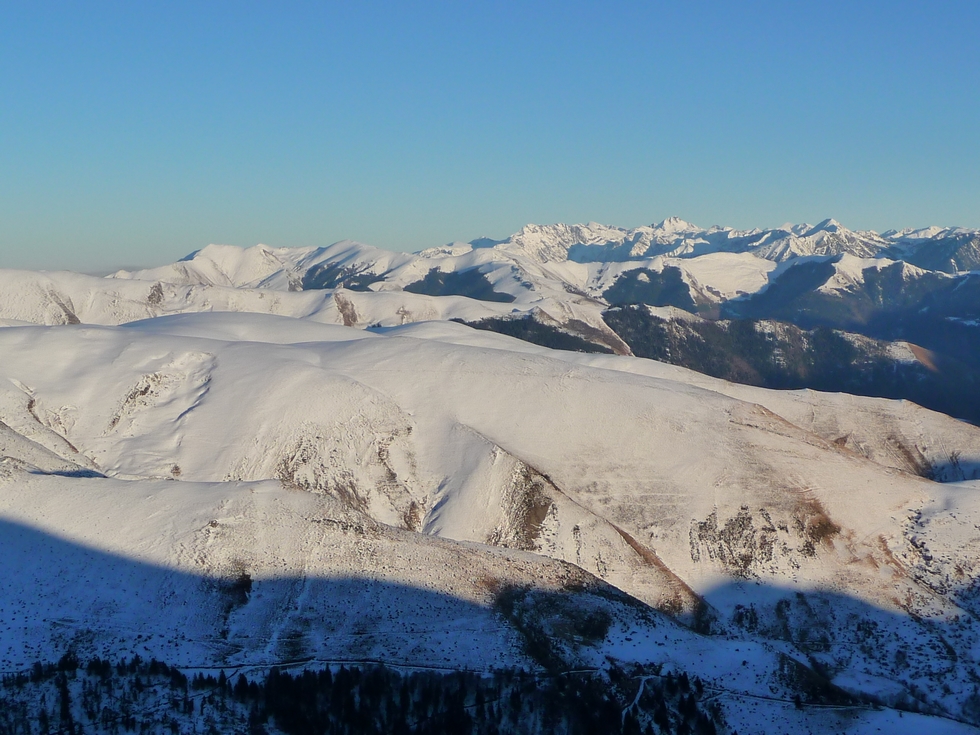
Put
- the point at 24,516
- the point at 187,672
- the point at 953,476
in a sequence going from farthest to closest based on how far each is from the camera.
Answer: the point at 953,476 → the point at 24,516 → the point at 187,672

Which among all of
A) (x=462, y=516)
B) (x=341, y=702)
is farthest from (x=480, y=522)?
(x=341, y=702)

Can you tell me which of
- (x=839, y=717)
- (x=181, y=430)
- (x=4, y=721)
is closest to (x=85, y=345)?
(x=181, y=430)

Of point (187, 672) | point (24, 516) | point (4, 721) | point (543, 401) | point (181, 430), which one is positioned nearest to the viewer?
point (4, 721)

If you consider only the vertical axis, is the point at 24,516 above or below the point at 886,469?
above

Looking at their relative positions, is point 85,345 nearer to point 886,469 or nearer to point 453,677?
point 453,677

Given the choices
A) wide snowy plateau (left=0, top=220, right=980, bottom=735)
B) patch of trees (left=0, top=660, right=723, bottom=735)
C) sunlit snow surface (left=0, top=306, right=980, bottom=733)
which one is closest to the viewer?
patch of trees (left=0, top=660, right=723, bottom=735)

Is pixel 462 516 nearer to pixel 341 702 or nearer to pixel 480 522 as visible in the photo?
pixel 480 522

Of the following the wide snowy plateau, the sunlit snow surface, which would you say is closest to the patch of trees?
the wide snowy plateau

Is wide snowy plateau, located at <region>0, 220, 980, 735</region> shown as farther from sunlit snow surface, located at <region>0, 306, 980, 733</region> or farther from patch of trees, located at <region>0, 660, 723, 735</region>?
patch of trees, located at <region>0, 660, 723, 735</region>
